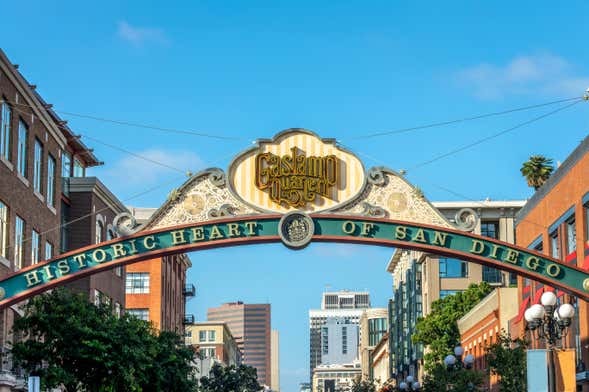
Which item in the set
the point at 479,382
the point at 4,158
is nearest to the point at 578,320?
the point at 479,382

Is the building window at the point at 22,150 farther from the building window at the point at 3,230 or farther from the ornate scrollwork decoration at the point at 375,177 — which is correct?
the ornate scrollwork decoration at the point at 375,177

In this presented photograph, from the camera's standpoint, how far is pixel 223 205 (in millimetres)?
30484

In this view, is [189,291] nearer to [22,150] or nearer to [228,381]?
[228,381]

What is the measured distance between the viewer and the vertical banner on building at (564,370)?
2278cm

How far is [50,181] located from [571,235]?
2195 centimetres

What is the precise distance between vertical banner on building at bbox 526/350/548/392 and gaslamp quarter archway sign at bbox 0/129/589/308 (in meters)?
7.95

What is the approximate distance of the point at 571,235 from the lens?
143ft

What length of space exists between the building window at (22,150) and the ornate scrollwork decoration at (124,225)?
14.6 meters

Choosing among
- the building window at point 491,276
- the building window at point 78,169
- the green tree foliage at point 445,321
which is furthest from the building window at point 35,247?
the building window at point 491,276

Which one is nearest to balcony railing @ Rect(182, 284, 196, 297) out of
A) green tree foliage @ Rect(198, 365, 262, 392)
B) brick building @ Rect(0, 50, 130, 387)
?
green tree foliage @ Rect(198, 365, 262, 392)

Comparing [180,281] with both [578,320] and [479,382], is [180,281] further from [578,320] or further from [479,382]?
[578,320]

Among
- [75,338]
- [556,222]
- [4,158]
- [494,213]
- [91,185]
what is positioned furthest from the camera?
[494,213]

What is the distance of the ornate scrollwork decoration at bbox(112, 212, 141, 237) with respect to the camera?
1180 inches

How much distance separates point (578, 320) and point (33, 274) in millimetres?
21896
